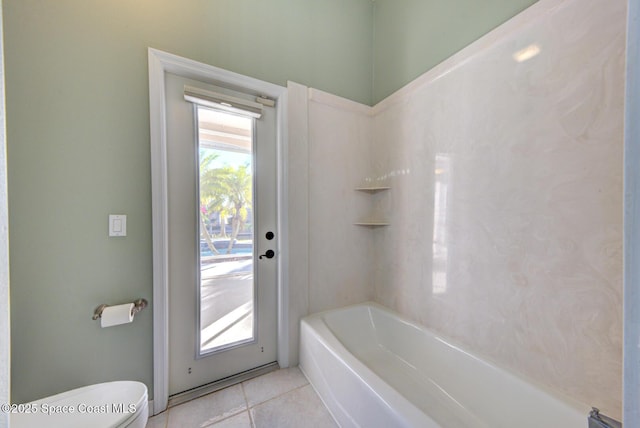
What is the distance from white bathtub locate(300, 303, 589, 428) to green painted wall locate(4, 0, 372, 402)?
1064 mm

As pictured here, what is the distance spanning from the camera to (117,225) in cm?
128

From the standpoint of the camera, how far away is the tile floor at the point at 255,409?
51.3 inches

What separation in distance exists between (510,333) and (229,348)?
1.67 meters

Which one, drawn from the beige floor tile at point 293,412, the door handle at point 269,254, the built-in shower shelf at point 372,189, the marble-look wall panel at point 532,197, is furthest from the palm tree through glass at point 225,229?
the marble-look wall panel at point 532,197

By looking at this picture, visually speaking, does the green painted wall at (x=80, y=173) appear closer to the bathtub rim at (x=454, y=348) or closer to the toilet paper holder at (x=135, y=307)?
the toilet paper holder at (x=135, y=307)

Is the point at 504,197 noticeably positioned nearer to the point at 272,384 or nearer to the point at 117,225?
the point at 272,384

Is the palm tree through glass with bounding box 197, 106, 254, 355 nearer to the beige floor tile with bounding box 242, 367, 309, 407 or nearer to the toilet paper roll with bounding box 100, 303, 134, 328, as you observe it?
the beige floor tile with bounding box 242, 367, 309, 407

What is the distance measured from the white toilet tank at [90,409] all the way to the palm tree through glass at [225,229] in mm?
503

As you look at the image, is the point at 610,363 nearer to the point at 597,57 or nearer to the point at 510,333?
the point at 510,333

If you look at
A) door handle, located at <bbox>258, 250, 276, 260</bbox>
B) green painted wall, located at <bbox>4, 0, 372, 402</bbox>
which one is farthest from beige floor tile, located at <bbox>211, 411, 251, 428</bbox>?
door handle, located at <bbox>258, 250, 276, 260</bbox>

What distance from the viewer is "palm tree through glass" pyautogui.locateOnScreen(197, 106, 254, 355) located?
156 centimetres

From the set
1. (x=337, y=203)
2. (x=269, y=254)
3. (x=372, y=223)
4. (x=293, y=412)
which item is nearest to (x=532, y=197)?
(x=372, y=223)

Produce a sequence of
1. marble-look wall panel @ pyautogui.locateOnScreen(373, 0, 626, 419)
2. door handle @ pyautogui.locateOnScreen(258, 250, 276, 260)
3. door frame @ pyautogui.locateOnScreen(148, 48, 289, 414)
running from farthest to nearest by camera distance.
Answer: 1. door handle @ pyautogui.locateOnScreen(258, 250, 276, 260)
2. door frame @ pyautogui.locateOnScreen(148, 48, 289, 414)
3. marble-look wall panel @ pyautogui.locateOnScreen(373, 0, 626, 419)

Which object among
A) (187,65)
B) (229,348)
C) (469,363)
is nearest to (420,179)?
(469,363)
